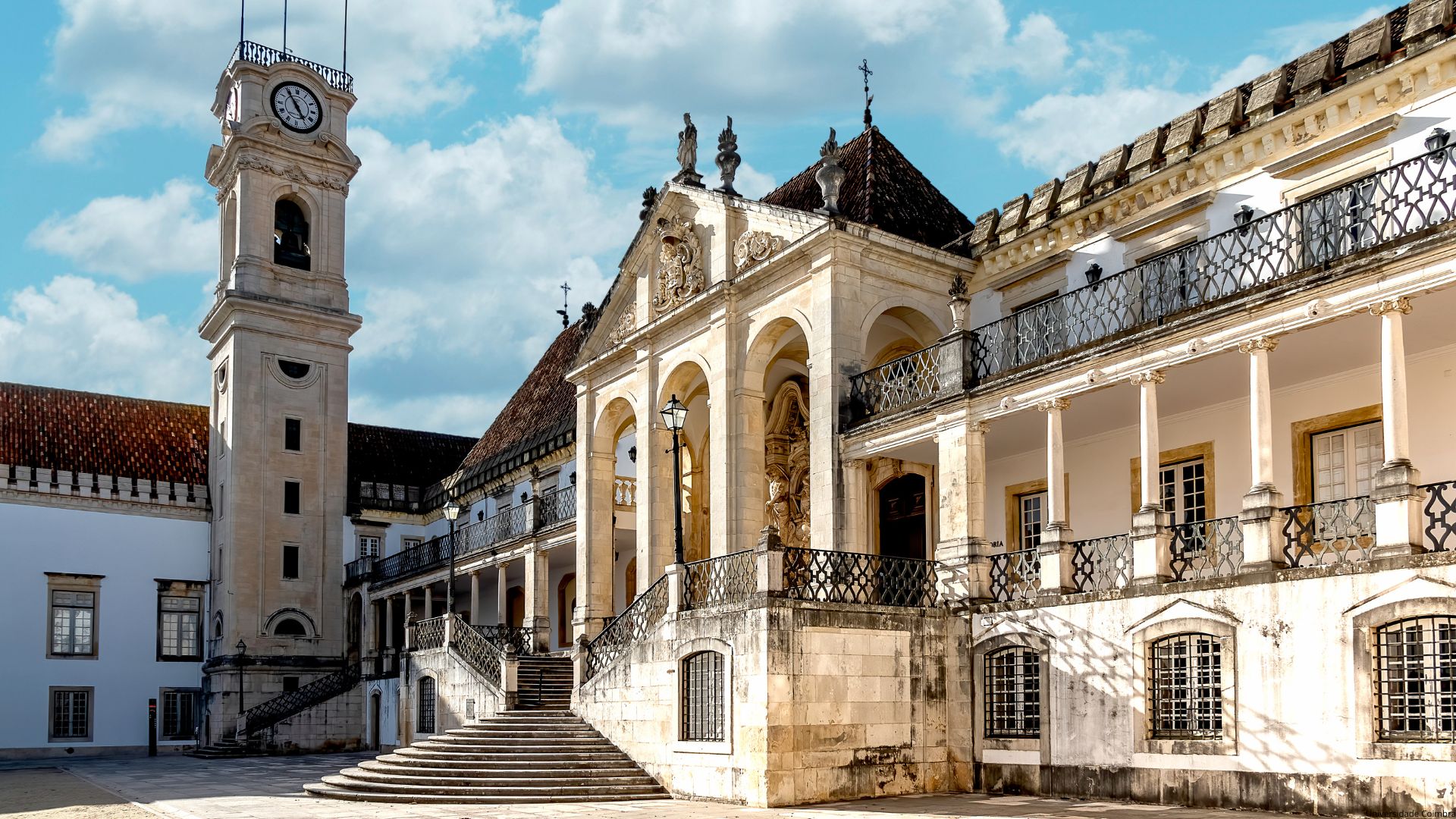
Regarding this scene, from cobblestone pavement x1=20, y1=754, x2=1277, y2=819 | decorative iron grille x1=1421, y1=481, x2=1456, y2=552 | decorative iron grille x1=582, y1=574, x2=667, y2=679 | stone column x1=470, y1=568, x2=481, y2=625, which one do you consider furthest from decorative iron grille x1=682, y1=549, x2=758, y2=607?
stone column x1=470, y1=568, x2=481, y2=625

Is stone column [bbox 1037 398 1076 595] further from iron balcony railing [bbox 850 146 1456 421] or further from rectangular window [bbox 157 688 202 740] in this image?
rectangular window [bbox 157 688 202 740]

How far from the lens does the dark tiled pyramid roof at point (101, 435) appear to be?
41.6m

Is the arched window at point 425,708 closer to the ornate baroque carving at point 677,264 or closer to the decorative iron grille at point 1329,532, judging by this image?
the ornate baroque carving at point 677,264

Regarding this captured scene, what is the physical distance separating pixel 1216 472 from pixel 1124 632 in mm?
3371

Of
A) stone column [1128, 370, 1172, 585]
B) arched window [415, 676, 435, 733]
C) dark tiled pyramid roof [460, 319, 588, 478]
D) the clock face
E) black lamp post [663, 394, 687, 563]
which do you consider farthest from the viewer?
the clock face

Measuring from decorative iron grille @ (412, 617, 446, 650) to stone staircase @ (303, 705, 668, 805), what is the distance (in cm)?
743

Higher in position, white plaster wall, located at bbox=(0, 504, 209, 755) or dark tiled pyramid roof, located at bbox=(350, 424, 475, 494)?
dark tiled pyramid roof, located at bbox=(350, 424, 475, 494)

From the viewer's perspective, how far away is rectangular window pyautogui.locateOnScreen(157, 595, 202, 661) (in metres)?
41.7

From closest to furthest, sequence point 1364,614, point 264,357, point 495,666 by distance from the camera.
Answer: point 1364,614
point 495,666
point 264,357

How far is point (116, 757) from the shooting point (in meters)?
36.6

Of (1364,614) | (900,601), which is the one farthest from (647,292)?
(1364,614)

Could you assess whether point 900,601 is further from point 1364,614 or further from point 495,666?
point 495,666

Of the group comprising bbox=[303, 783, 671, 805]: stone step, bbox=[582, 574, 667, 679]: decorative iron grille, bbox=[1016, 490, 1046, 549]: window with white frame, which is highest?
bbox=[1016, 490, 1046, 549]: window with white frame

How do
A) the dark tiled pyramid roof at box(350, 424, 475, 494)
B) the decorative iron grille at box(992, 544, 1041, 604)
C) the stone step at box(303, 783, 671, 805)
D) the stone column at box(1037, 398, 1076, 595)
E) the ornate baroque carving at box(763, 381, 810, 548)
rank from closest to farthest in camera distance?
the stone column at box(1037, 398, 1076, 595) → the decorative iron grille at box(992, 544, 1041, 604) → the stone step at box(303, 783, 671, 805) → the ornate baroque carving at box(763, 381, 810, 548) → the dark tiled pyramid roof at box(350, 424, 475, 494)
